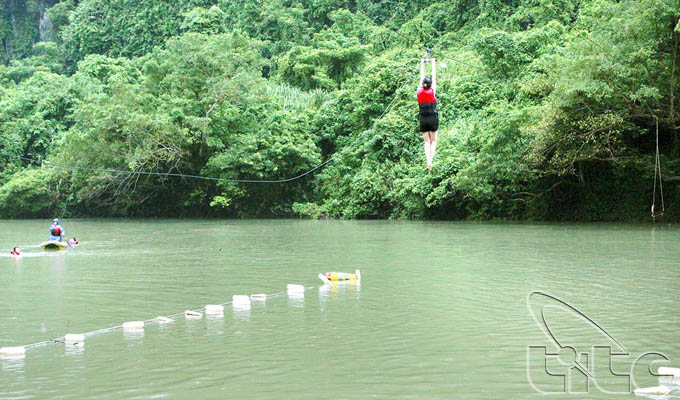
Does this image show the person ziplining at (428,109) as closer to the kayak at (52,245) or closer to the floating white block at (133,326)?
the floating white block at (133,326)

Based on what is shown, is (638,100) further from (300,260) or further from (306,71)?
(306,71)

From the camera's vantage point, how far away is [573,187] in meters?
30.0

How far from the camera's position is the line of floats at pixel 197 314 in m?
8.67

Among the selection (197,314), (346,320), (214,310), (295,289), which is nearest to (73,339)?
(197,314)

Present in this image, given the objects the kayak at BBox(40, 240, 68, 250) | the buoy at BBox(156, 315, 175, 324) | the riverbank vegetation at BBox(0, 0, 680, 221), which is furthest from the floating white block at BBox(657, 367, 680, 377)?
the riverbank vegetation at BBox(0, 0, 680, 221)

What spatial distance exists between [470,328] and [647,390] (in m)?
3.02

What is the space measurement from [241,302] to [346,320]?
197 centimetres

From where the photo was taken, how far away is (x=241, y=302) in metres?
11.7

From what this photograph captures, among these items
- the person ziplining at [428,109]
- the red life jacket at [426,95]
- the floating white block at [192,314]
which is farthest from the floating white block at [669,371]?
the floating white block at [192,314]

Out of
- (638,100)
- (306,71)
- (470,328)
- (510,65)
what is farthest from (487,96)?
(470,328)

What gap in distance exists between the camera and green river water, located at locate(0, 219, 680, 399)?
746cm

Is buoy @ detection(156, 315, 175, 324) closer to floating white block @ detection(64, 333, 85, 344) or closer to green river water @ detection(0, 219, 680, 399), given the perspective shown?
green river water @ detection(0, 219, 680, 399)

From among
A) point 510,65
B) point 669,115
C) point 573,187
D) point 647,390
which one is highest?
point 510,65

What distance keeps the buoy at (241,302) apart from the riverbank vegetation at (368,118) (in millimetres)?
17081
